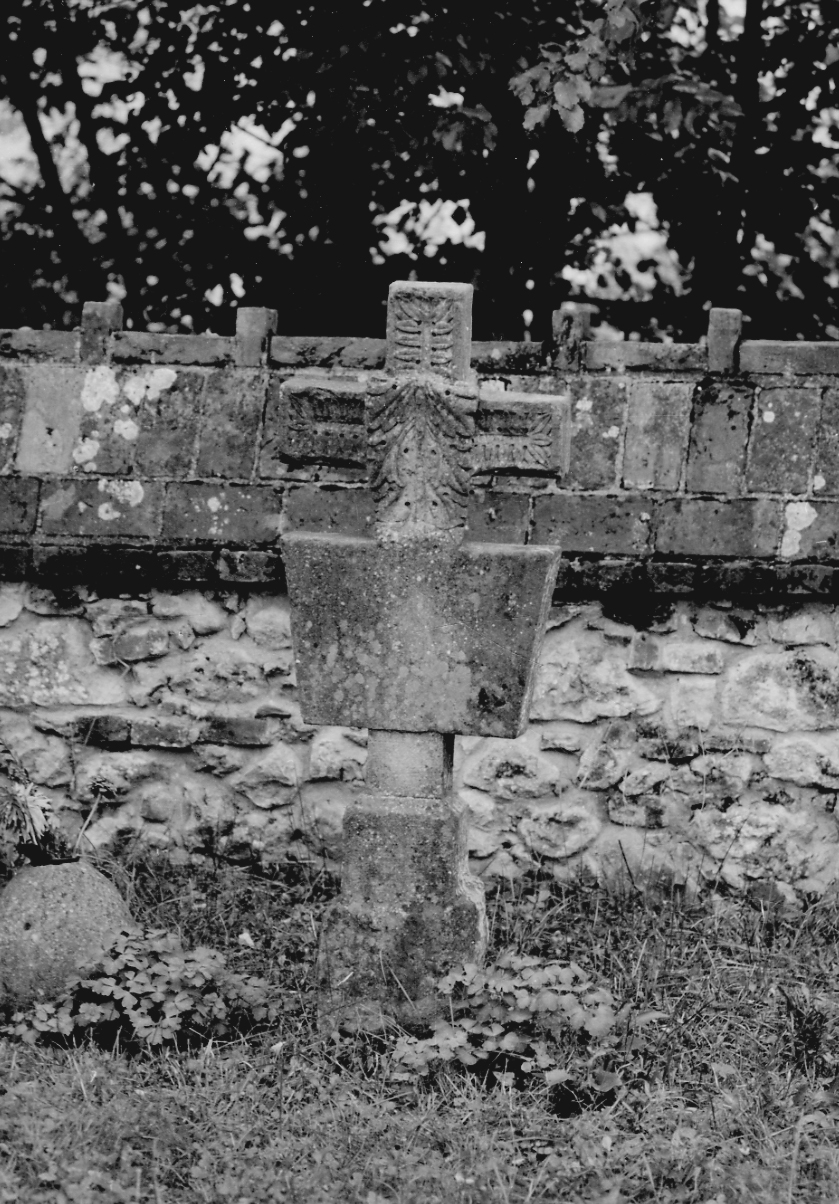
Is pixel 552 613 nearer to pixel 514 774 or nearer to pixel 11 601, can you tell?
pixel 514 774

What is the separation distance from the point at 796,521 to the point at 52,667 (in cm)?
264

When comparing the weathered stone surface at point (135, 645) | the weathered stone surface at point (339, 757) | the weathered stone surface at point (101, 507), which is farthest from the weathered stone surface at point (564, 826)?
the weathered stone surface at point (101, 507)

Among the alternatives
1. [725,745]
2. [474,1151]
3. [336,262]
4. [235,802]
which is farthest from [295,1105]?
[336,262]

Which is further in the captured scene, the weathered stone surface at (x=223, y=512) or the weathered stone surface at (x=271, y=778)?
the weathered stone surface at (x=271, y=778)

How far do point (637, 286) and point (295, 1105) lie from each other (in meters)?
4.92

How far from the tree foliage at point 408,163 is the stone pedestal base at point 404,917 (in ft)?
10.3

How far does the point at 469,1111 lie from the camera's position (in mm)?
3234

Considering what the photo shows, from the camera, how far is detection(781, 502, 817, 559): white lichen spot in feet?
14.7

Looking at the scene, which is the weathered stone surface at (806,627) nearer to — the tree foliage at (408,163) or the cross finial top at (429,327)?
the cross finial top at (429,327)

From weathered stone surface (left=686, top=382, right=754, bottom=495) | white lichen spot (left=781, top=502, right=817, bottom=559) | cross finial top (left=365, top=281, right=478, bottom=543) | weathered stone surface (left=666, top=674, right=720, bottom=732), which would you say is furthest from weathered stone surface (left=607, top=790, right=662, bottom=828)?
cross finial top (left=365, top=281, right=478, bottom=543)

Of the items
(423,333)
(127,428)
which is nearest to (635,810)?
(423,333)

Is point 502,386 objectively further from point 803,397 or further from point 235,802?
point 235,802

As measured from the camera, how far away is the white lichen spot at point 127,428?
470cm

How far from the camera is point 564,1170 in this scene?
2.97m
